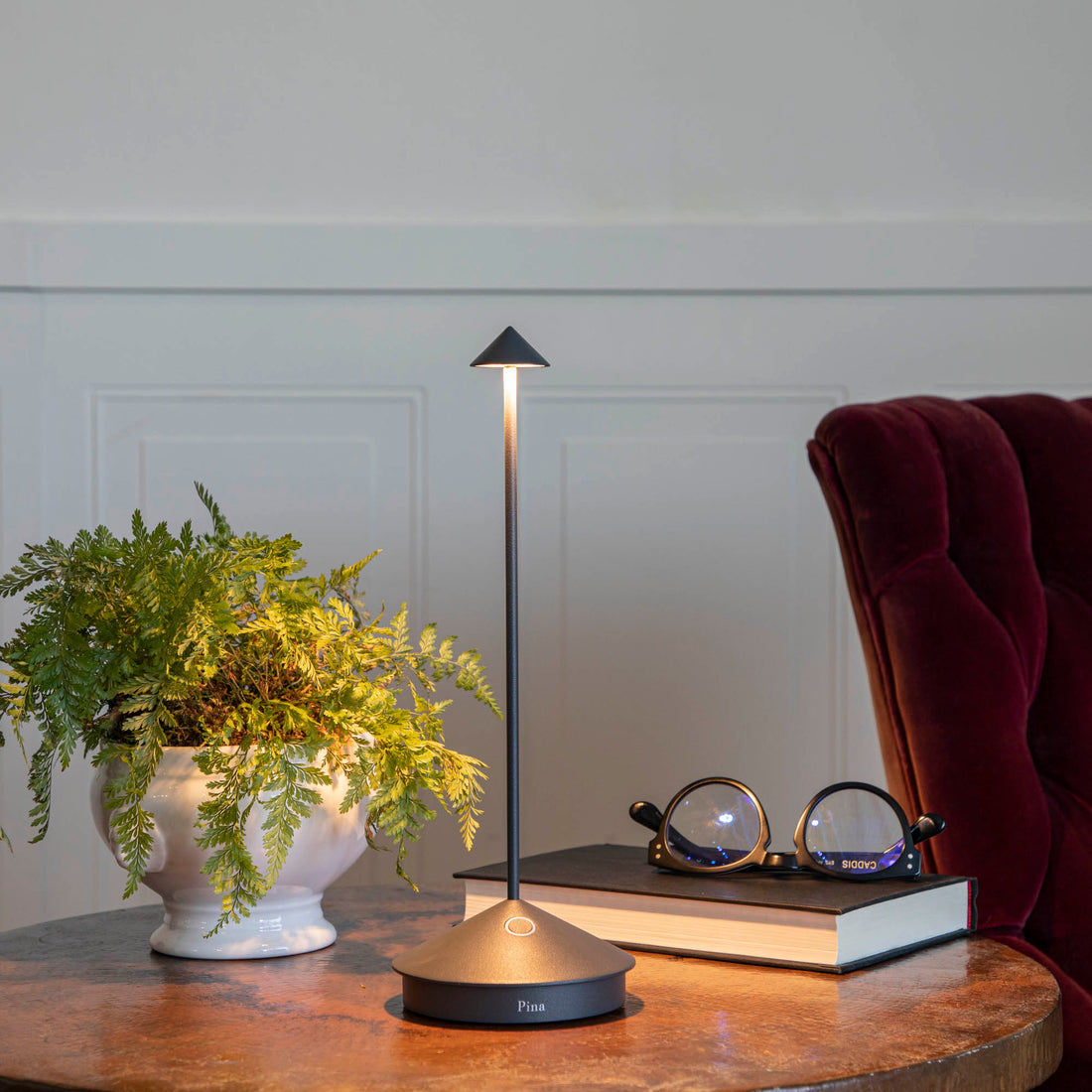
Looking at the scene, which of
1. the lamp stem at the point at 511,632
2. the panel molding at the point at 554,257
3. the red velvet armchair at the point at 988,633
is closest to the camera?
the lamp stem at the point at 511,632

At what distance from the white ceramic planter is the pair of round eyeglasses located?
230mm

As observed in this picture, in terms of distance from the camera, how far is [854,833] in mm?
864

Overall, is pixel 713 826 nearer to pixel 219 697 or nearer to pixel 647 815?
pixel 647 815

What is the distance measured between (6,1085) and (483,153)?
4.15ft

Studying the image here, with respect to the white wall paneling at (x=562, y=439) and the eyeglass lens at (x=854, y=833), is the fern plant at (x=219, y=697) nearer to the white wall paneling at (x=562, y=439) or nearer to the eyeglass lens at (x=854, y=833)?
the eyeglass lens at (x=854, y=833)

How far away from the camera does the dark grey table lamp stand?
0.65 m

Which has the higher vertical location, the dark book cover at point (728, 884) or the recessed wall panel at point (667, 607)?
the recessed wall panel at point (667, 607)

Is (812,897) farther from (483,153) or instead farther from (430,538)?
(483,153)

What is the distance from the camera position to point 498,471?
159cm

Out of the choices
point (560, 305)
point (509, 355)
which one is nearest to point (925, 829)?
point (509, 355)

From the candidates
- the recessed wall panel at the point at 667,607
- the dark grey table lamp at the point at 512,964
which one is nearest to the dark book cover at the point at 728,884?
the dark grey table lamp at the point at 512,964

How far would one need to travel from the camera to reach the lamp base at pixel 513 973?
65 cm

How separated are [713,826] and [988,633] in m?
0.31

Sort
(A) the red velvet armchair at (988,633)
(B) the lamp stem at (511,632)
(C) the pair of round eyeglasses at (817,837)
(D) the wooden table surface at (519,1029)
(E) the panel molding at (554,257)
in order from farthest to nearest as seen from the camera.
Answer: (E) the panel molding at (554,257), (A) the red velvet armchair at (988,633), (C) the pair of round eyeglasses at (817,837), (B) the lamp stem at (511,632), (D) the wooden table surface at (519,1029)
